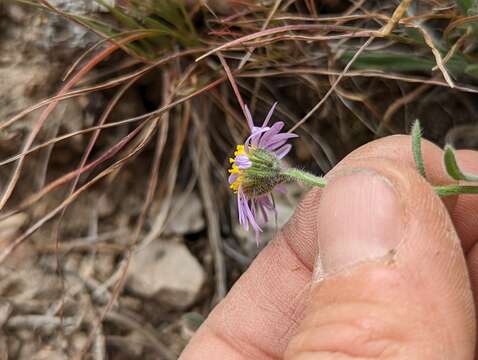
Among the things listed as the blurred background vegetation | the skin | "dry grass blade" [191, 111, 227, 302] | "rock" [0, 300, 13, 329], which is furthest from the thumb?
"rock" [0, 300, 13, 329]

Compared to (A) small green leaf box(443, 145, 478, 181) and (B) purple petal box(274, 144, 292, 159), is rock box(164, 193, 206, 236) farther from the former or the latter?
(A) small green leaf box(443, 145, 478, 181)

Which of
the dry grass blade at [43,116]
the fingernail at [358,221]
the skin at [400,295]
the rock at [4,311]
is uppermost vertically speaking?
the dry grass blade at [43,116]

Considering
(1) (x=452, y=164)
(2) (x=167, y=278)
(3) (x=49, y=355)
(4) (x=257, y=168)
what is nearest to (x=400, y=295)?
(1) (x=452, y=164)

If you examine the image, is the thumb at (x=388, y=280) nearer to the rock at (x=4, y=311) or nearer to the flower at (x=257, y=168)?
the flower at (x=257, y=168)

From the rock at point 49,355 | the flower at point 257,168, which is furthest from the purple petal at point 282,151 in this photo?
the rock at point 49,355

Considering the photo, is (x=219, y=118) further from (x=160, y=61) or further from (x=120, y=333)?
(x=120, y=333)

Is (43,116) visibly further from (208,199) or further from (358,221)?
(358,221)

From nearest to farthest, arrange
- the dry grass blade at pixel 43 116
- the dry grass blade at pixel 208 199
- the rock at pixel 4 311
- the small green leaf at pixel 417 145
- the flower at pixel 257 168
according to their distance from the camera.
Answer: the small green leaf at pixel 417 145 < the flower at pixel 257 168 < the dry grass blade at pixel 43 116 < the rock at pixel 4 311 < the dry grass blade at pixel 208 199
